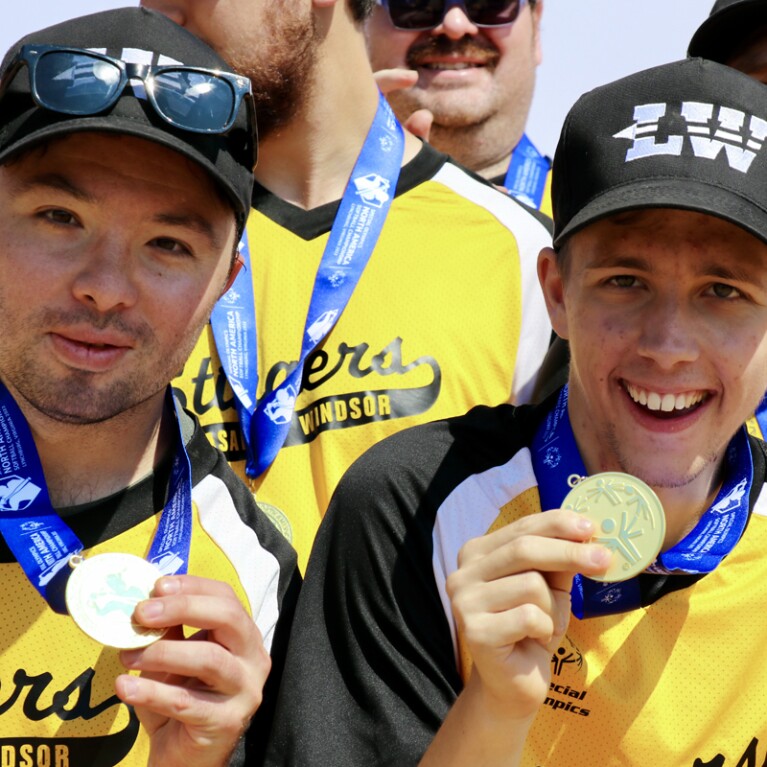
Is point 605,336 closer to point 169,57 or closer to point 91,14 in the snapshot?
point 169,57

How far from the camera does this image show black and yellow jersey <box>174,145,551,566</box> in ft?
14.1

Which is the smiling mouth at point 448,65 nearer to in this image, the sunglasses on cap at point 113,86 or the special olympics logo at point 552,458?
the sunglasses on cap at point 113,86

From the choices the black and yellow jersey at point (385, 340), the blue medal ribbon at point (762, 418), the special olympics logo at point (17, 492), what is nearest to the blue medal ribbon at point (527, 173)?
the black and yellow jersey at point (385, 340)

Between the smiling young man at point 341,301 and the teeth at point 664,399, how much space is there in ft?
3.58

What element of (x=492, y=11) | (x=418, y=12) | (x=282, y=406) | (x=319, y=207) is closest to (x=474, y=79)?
(x=492, y=11)

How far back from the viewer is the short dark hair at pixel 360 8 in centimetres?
533

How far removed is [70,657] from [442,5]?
4.35 metres

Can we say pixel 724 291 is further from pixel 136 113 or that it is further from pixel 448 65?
pixel 448 65

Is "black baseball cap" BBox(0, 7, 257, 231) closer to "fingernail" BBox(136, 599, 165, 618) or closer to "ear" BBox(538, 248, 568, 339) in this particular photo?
"ear" BBox(538, 248, 568, 339)

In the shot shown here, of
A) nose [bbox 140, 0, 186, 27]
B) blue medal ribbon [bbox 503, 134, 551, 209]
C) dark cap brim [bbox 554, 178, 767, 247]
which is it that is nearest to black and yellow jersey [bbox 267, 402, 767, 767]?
dark cap brim [bbox 554, 178, 767, 247]

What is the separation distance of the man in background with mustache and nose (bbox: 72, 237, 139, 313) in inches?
133

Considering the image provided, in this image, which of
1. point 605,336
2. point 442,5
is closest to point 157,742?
point 605,336

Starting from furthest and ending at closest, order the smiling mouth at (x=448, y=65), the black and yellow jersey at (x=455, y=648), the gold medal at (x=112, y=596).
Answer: the smiling mouth at (x=448, y=65) → the black and yellow jersey at (x=455, y=648) → the gold medal at (x=112, y=596)

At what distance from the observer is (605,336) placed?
10.8 feet
